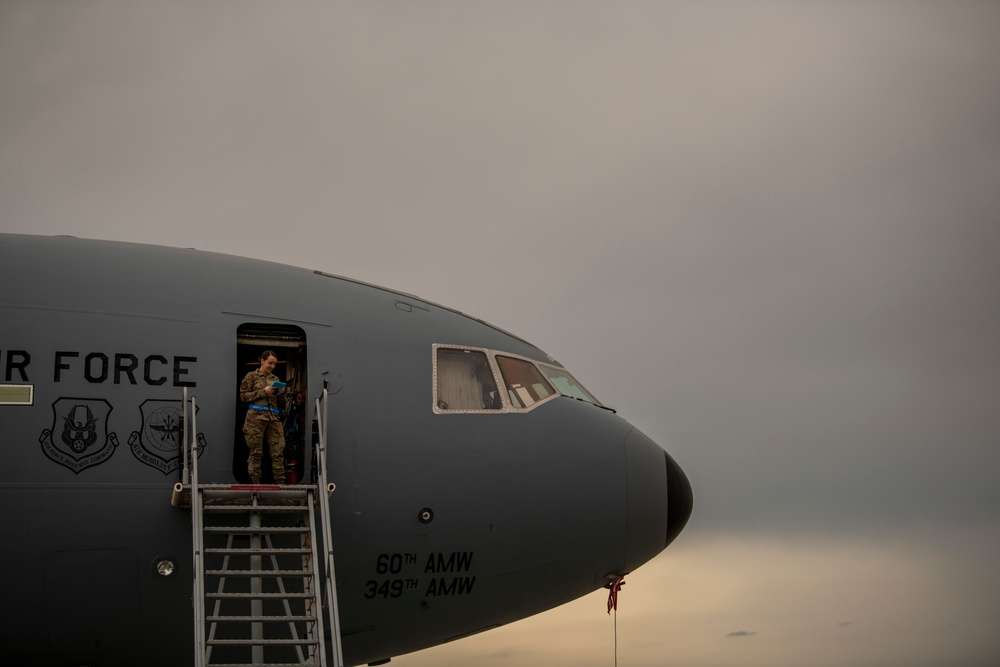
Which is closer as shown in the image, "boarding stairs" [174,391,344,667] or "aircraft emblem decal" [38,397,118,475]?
"boarding stairs" [174,391,344,667]

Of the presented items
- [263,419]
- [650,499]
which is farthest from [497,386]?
[263,419]

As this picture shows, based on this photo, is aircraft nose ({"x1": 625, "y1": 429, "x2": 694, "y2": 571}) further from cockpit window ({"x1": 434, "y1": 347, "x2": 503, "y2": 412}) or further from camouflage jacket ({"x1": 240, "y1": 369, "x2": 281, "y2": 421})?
camouflage jacket ({"x1": 240, "y1": 369, "x2": 281, "y2": 421})

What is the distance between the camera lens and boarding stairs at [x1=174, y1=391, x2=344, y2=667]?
37.3 feet

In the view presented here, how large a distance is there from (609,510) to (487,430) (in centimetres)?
201

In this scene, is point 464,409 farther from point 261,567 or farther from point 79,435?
point 79,435

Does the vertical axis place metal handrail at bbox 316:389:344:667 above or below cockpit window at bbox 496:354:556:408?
below

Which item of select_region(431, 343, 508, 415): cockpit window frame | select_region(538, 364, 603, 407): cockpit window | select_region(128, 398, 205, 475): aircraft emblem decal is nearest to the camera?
select_region(128, 398, 205, 475): aircraft emblem decal

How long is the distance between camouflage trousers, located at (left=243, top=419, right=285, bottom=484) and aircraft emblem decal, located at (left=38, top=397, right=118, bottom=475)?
55.7 inches

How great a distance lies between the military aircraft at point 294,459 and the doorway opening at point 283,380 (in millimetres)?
26

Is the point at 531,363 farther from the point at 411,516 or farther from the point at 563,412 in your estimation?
the point at 411,516

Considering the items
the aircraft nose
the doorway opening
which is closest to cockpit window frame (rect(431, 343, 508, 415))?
the doorway opening

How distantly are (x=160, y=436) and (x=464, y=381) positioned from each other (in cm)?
378

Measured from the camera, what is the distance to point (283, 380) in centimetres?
1348

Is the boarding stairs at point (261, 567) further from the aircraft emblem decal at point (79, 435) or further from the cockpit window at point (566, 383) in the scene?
the cockpit window at point (566, 383)
